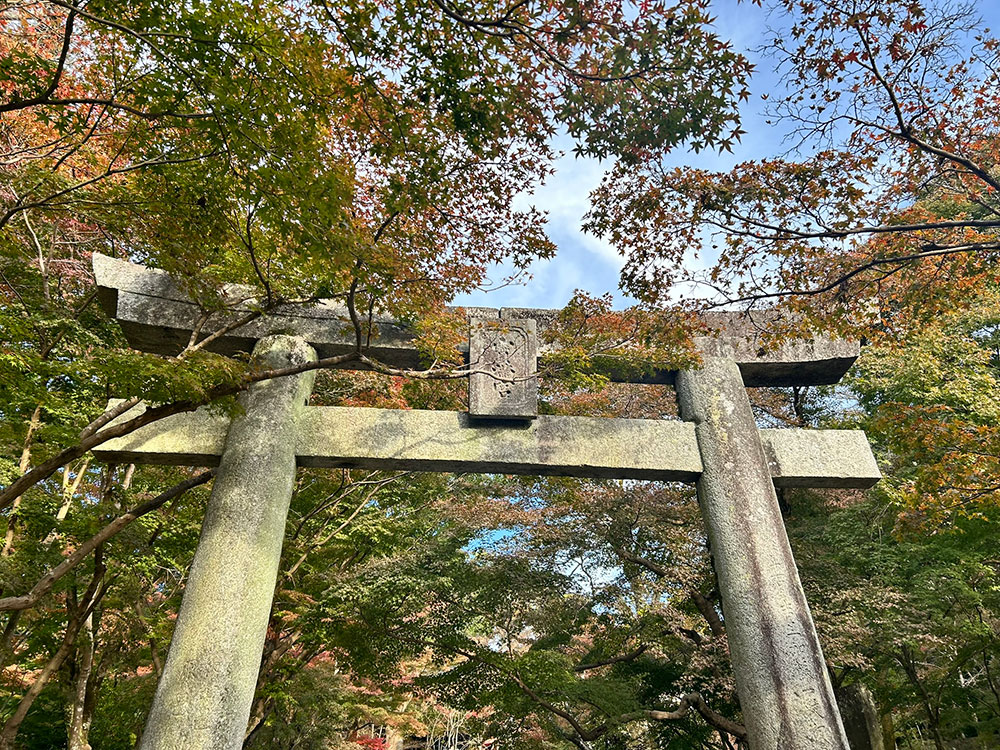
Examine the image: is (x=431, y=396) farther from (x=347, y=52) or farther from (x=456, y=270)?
(x=347, y=52)

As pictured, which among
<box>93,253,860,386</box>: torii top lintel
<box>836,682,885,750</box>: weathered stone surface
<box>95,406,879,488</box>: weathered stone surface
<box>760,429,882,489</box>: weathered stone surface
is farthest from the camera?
<box>836,682,885,750</box>: weathered stone surface

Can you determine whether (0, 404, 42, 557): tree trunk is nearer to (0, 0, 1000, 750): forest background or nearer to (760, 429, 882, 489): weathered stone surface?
(0, 0, 1000, 750): forest background

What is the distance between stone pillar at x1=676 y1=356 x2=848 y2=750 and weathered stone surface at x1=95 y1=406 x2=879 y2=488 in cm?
27

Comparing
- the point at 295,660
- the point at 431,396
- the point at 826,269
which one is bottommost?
the point at 295,660

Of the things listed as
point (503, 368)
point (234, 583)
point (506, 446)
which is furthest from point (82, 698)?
point (503, 368)

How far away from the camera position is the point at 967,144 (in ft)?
13.3

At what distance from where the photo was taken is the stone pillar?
4.29 m

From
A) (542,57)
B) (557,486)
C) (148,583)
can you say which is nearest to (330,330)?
(542,57)

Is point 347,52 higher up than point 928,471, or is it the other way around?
point 347,52

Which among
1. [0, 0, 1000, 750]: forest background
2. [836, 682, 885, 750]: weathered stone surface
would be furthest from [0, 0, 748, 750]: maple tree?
[836, 682, 885, 750]: weathered stone surface

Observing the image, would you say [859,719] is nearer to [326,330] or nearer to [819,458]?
[819,458]

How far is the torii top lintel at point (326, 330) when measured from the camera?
5043 millimetres

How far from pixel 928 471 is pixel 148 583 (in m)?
10.4

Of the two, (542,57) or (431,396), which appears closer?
(542,57)
